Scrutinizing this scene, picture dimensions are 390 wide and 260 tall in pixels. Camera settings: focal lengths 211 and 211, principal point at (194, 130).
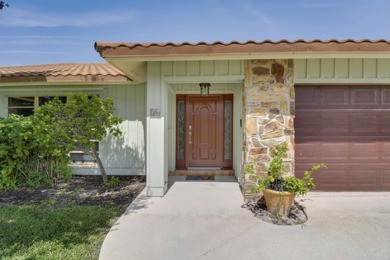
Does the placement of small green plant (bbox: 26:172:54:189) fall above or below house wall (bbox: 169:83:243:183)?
below

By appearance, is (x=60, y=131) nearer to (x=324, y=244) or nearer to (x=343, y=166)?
(x=324, y=244)

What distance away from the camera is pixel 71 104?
180 inches

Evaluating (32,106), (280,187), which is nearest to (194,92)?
(280,187)

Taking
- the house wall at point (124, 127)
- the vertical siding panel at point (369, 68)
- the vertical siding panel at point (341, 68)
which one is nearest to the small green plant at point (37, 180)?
the house wall at point (124, 127)

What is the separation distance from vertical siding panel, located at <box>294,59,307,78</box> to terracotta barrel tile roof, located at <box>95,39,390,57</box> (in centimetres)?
77

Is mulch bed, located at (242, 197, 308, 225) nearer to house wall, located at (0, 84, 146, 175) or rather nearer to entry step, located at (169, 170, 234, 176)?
entry step, located at (169, 170, 234, 176)

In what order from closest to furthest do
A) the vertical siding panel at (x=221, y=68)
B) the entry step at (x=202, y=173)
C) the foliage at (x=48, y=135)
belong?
the vertical siding panel at (x=221, y=68), the foliage at (x=48, y=135), the entry step at (x=202, y=173)

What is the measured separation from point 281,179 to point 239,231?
Answer: 129 centimetres

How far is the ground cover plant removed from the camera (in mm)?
2541

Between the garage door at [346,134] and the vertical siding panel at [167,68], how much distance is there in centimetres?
270

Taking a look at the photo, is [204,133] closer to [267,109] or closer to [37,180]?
[267,109]

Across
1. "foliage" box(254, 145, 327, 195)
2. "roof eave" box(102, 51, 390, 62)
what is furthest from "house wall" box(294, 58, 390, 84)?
"foliage" box(254, 145, 327, 195)

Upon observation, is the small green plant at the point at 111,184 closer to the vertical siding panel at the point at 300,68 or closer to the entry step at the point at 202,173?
the entry step at the point at 202,173

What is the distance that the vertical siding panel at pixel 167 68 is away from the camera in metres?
4.22
